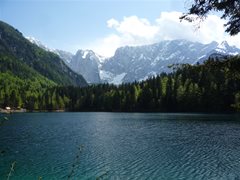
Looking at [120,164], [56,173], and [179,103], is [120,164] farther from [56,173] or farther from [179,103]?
[179,103]

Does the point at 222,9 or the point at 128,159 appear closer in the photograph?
the point at 222,9

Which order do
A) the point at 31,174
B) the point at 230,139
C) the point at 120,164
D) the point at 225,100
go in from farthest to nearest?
the point at 225,100 < the point at 230,139 < the point at 120,164 < the point at 31,174

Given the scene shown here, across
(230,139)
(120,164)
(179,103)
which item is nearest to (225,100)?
(179,103)

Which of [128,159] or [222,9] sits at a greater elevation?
[222,9]

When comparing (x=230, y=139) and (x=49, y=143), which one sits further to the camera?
(x=230, y=139)

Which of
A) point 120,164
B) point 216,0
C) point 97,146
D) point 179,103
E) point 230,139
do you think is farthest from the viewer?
point 179,103

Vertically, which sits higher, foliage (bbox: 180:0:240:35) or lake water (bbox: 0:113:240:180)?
foliage (bbox: 180:0:240:35)

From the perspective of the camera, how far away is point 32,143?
6056 centimetres

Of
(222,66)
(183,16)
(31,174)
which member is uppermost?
(183,16)

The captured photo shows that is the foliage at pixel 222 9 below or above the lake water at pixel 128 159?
above

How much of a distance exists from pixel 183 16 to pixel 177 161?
31686 mm

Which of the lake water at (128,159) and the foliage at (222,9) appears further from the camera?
the lake water at (128,159)

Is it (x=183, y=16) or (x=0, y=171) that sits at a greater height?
(x=183, y=16)

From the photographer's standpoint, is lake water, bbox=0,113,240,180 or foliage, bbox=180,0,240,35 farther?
lake water, bbox=0,113,240,180
